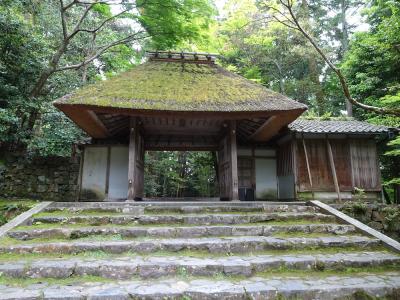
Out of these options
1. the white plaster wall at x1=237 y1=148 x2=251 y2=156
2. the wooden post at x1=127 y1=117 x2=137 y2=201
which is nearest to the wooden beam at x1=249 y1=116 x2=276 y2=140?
the white plaster wall at x1=237 y1=148 x2=251 y2=156

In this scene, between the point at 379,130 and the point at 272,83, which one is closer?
the point at 379,130

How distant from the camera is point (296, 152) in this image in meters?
10.6

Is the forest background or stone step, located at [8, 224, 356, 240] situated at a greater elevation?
the forest background

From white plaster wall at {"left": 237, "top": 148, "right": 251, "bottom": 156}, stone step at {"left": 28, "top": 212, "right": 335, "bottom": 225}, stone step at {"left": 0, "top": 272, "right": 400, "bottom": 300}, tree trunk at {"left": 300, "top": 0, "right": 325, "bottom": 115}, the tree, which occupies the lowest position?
stone step at {"left": 0, "top": 272, "right": 400, "bottom": 300}

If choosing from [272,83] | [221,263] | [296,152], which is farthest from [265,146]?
[272,83]

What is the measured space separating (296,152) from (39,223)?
809 cm

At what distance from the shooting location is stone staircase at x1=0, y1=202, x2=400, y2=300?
3.75m

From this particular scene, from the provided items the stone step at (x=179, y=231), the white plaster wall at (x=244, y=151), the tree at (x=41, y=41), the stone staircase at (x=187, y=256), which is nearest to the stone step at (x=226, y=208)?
the stone staircase at (x=187, y=256)

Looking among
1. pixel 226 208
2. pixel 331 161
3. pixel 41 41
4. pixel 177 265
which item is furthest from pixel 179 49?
pixel 177 265

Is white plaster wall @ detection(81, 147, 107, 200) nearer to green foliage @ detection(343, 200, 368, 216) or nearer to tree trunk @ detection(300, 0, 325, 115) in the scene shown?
green foliage @ detection(343, 200, 368, 216)

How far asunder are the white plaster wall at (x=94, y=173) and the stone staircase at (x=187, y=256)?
395 cm

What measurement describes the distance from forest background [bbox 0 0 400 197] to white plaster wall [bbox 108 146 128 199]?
150cm

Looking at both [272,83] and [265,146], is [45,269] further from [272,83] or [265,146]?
[272,83]

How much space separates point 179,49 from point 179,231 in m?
9.74
